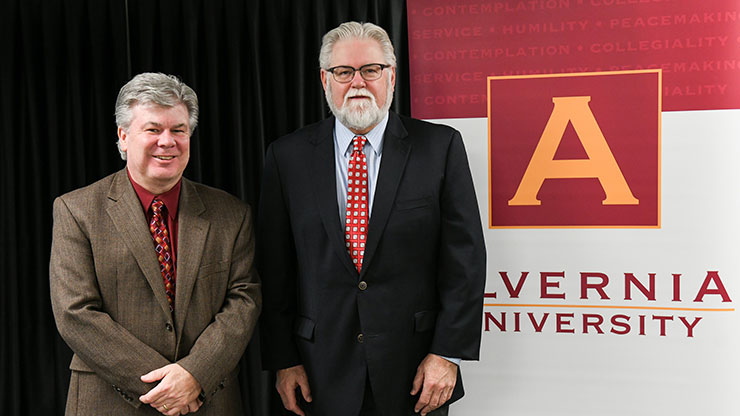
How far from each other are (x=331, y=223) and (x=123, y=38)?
135cm

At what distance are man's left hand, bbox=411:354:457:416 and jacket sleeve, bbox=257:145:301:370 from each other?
0.38 m

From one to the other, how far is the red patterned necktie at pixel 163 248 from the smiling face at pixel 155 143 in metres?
0.08

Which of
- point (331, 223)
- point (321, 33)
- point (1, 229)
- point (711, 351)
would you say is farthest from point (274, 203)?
point (711, 351)

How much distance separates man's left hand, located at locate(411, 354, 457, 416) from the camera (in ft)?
6.04

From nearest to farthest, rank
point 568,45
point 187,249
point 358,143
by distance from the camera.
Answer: point 187,249, point 358,143, point 568,45

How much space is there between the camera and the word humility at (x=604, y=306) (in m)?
2.25

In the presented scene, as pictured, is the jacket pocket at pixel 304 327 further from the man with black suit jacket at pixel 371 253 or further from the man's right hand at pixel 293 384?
the man's right hand at pixel 293 384

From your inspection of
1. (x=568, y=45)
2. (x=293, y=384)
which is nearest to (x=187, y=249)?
(x=293, y=384)

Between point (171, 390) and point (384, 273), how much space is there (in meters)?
0.66

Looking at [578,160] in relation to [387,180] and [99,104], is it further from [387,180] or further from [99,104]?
[99,104]

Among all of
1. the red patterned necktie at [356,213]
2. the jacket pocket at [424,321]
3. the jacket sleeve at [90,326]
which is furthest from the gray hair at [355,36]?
the jacket sleeve at [90,326]

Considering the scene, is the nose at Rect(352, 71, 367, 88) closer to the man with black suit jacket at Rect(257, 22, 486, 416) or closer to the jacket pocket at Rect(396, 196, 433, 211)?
the man with black suit jacket at Rect(257, 22, 486, 416)

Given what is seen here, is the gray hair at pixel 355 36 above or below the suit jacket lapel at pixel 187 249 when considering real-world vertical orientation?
above

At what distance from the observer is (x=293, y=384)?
6.44 ft
